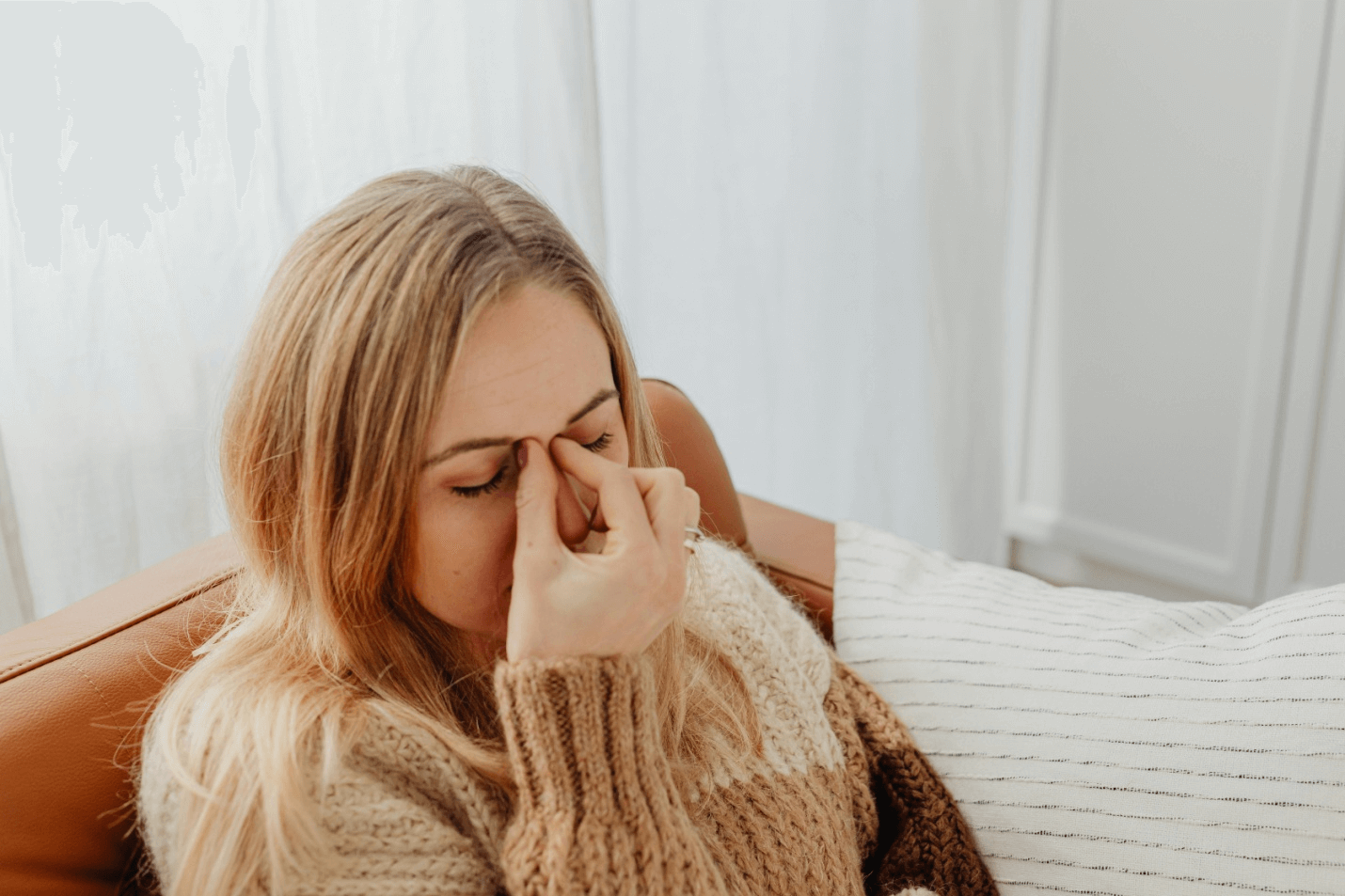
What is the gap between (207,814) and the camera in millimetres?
647

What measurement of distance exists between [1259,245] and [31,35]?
6.03ft

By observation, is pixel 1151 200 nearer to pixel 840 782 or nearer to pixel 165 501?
pixel 840 782

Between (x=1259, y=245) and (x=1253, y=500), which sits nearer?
(x=1259, y=245)

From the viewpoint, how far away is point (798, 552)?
1225 millimetres

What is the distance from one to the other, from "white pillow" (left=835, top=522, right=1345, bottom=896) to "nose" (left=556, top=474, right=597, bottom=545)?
37 cm

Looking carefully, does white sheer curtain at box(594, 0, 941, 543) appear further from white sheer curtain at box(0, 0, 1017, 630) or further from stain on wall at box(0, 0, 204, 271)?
stain on wall at box(0, 0, 204, 271)

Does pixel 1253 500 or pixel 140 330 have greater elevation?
pixel 140 330

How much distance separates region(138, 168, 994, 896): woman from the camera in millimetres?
678

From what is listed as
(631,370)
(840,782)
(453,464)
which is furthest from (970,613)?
(453,464)

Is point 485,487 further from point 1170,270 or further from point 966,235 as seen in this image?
point 1170,270

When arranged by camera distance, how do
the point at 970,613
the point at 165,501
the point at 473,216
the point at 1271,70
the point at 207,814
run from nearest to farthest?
the point at 207,814
the point at 473,216
the point at 970,613
the point at 165,501
the point at 1271,70

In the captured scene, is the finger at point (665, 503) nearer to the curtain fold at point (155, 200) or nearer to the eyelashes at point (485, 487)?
the eyelashes at point (485, 487)

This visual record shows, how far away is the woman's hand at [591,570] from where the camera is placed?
0.72m

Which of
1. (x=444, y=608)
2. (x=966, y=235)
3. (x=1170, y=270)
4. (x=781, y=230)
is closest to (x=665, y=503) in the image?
(x=444, y=608)
